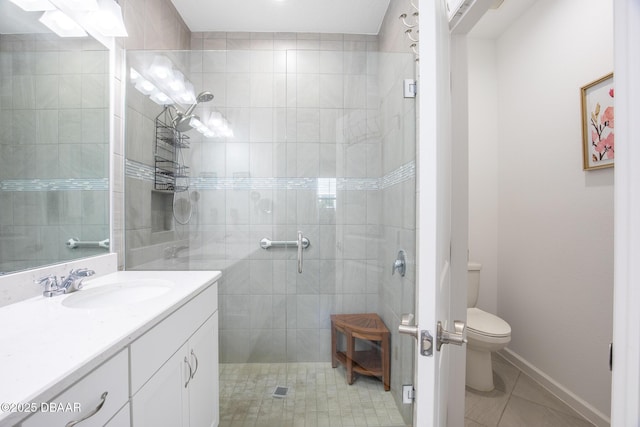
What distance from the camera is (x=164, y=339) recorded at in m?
0.86

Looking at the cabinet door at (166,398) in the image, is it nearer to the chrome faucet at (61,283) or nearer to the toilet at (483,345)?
the chrome faucet at (61,283)

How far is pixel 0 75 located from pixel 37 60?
0.19m

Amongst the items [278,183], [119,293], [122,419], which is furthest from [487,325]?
[119,293]

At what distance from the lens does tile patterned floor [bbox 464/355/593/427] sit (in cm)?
147

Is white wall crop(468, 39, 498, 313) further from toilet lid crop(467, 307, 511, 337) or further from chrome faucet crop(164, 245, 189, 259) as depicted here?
chrome faucet crop(164, 245, 189, 259)

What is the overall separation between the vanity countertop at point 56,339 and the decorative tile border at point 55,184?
0.42 meters

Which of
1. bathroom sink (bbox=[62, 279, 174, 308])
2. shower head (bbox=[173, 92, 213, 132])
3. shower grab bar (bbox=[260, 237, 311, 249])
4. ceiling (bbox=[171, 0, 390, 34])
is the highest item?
ceiling (bbox=[171, 0, 390, 34])

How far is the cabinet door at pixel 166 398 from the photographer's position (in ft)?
2.50

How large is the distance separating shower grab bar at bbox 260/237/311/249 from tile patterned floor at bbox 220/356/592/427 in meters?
0.82

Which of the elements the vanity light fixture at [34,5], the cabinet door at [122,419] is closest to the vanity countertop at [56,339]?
the cabinet door at [122,419]

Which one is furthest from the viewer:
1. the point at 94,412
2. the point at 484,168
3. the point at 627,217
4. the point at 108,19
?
the point at 484,168

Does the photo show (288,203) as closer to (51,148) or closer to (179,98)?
(179,98)

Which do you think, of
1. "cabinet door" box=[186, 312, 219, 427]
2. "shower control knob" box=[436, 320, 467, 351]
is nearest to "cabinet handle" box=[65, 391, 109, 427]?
"cabinet door" box=[186, 312, 219, 427]

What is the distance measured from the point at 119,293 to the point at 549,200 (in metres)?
2.59
